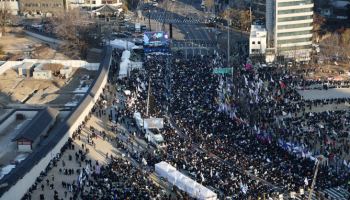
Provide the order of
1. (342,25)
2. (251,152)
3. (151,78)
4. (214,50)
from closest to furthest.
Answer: (251,152) < (151,78) < (214,50) < (342,25)

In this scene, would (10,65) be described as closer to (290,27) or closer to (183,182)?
(290,27)

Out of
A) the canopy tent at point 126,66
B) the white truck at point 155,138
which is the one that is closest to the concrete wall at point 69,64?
the canopy tent at point 126,66

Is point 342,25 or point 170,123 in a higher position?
point 342,25

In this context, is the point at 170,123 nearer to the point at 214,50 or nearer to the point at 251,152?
the point at 251,152

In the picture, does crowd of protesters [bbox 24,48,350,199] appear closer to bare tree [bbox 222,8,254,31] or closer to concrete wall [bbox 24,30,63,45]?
bare tree [bbox 222,8,254,31]

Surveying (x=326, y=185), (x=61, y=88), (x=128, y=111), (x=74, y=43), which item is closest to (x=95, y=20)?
(x=74, y=43)

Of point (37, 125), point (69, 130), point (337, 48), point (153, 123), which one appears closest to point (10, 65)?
point (37, 125)
